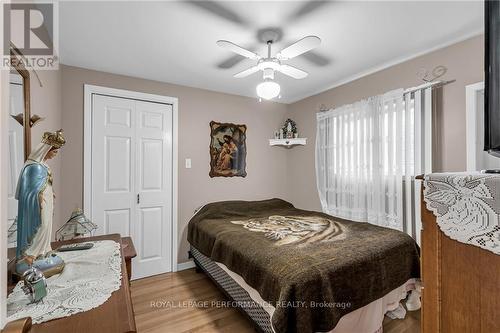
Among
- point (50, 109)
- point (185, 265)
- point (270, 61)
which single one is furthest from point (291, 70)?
point (185, 265)

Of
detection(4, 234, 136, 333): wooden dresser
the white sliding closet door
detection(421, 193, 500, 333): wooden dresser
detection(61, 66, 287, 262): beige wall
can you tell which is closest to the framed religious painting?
detection(61, 66, 287, 262): beige wall

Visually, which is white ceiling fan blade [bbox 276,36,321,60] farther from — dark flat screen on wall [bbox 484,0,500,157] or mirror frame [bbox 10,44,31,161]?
mirror frame [bbox 10,44,31,161]

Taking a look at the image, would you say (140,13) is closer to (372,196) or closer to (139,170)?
(139,170)

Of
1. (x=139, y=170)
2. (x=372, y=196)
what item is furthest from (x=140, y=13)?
(x=372, y=196)

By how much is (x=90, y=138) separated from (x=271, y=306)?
2548 mm

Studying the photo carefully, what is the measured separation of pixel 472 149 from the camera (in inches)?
78.9

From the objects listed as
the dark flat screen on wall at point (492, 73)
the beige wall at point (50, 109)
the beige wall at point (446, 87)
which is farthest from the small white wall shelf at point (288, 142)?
the dark flat screen on wall at point (492, 73)

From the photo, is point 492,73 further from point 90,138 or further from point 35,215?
point 90,138

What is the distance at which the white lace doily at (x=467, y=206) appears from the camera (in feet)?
1.99

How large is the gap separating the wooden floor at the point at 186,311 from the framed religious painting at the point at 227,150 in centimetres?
145

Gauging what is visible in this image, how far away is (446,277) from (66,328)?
3.91 feet
